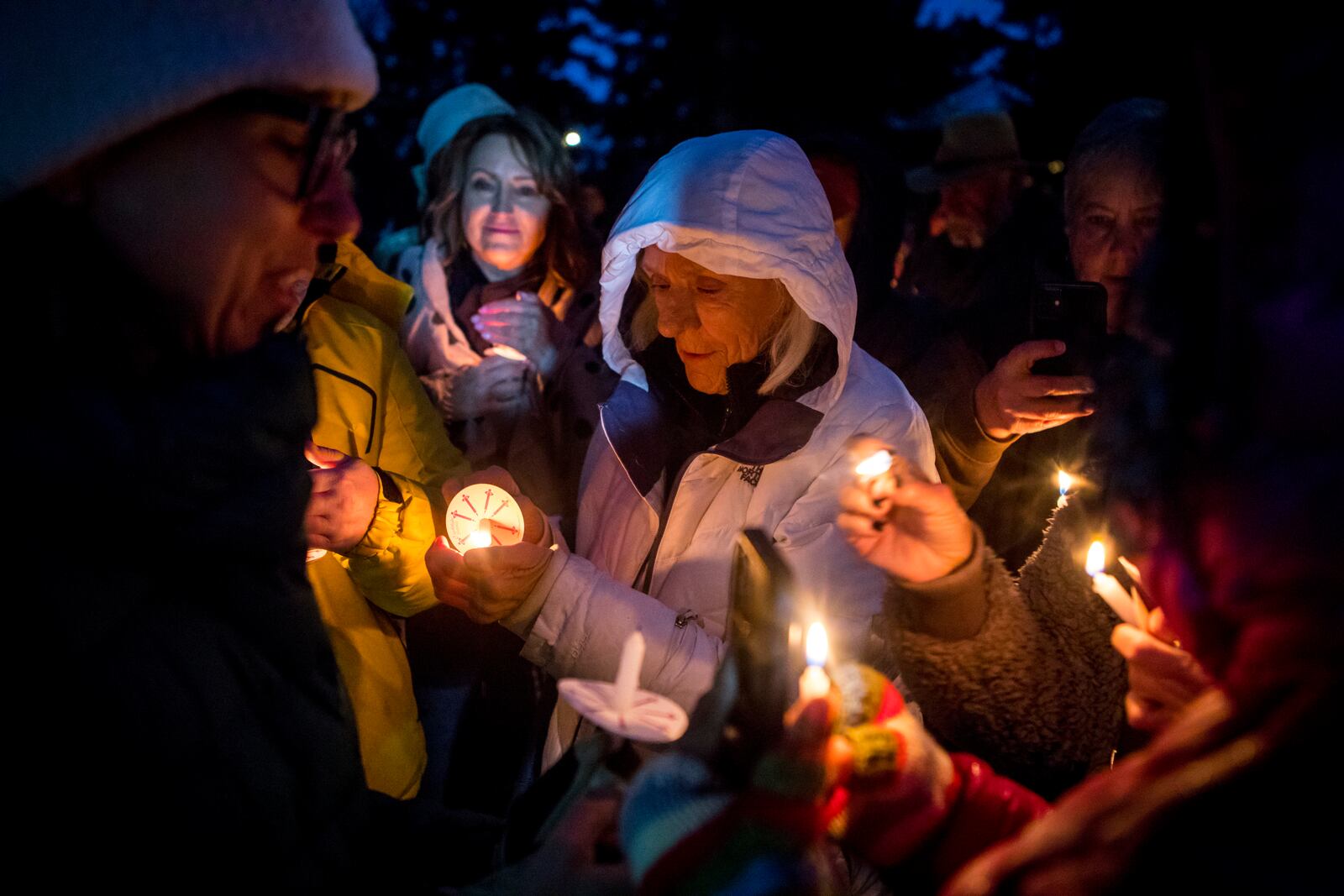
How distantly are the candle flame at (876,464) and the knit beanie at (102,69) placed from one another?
127 centimetres

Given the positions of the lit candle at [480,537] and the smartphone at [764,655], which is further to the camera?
the lit candle at [480,537]

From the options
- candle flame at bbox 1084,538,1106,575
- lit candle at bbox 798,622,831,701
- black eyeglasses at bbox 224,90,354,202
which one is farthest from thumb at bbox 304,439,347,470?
candle flame at bbox 1084,538,1106,575

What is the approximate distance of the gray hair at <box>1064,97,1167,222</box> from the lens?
10.1 ft

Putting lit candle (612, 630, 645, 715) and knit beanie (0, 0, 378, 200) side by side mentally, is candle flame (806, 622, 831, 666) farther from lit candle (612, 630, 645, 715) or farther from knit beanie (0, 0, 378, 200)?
knit beanie (0, 0, 378, 200)

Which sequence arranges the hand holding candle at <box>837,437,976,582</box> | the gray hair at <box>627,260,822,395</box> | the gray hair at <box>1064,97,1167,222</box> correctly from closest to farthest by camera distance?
the hand holding candle at <box>837,437,976,582</box> < the gray hair at <box>627,260,822,395</box> < the gray hair at <box>1064,97,1167,222</box>

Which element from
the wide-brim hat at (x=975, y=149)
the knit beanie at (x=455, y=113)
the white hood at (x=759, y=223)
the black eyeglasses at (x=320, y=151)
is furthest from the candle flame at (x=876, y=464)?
the wide-brim hat at (x=975, y=149)

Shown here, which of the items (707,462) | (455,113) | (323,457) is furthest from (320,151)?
(455,113)

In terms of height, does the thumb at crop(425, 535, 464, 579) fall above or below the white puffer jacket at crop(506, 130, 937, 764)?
below

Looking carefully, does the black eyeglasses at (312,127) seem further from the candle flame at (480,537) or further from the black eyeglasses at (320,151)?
the candle flame at (480,537)

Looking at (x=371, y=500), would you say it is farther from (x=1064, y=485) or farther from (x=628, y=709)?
(x=1064, y=485)

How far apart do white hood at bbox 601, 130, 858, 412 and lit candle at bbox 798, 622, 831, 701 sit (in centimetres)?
124

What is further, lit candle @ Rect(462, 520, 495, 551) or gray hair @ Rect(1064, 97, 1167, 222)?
gray hair @ Rect(1064, 97, 1167, 222)

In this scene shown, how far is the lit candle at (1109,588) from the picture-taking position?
5.40 ft

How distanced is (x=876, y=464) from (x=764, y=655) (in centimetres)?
69
